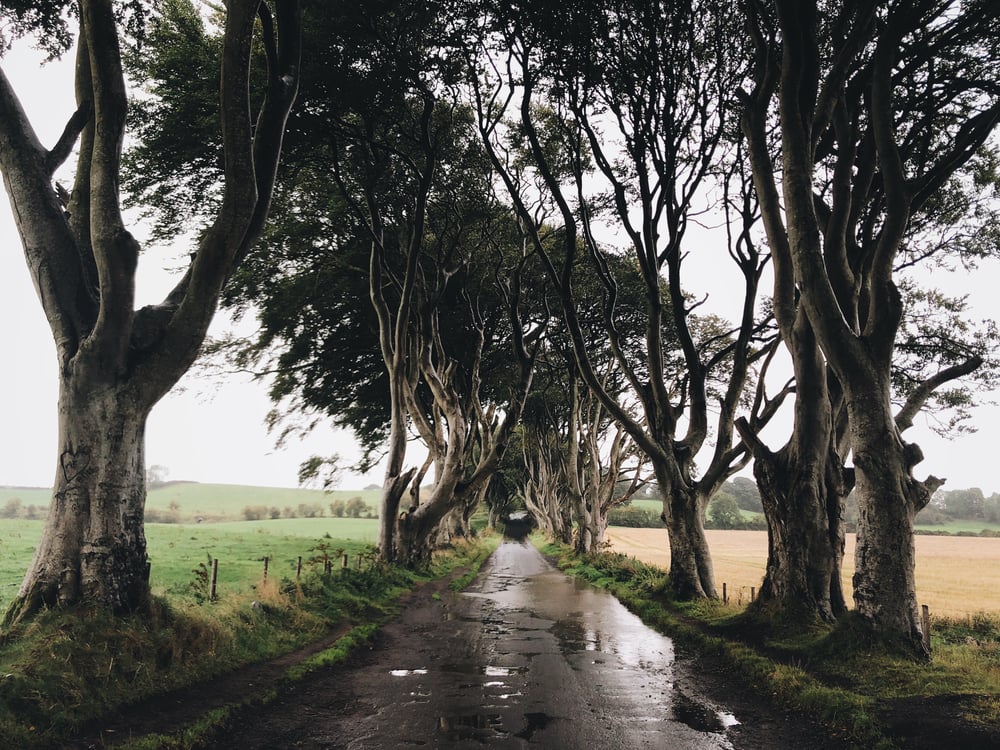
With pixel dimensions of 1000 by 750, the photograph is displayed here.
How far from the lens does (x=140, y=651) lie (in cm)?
611

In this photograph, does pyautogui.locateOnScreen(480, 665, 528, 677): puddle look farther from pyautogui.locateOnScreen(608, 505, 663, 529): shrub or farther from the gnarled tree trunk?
pyautogui.locateOnScreen(608, 505, 663, 529): shrub

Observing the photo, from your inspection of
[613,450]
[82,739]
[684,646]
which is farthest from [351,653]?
[613,450]

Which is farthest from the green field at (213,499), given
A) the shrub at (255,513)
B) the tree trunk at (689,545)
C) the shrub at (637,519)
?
the tree trunk at (689,545)

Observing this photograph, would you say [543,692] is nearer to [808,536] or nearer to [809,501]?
[808,536]

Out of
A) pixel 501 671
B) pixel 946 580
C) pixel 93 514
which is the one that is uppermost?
pixel 93 514

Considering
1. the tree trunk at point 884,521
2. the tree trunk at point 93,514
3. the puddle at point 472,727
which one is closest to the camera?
the puddle at point 472,727

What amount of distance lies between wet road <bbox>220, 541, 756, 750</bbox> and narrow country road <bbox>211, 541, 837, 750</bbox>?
16 millimetres

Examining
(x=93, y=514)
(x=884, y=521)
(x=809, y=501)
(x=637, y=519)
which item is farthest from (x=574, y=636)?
(x=637, y=519)

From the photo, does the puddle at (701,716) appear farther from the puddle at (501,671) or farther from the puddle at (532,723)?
the puddle at (501,671)

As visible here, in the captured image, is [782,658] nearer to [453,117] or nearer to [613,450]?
[453,117]

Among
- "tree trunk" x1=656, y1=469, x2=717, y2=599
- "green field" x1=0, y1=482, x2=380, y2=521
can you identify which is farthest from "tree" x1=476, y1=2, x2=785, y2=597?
"green field" x1=0, y1=482, x2=380, y2=521

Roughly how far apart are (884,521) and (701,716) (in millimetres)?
3573

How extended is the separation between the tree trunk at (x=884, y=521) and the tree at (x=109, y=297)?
8467 millimetres

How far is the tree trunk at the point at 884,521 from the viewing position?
7020mm
